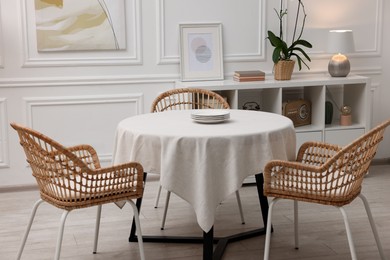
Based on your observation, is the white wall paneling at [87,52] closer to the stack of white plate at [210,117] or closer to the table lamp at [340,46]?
the table lamp at [340,46]

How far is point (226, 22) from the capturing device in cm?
488

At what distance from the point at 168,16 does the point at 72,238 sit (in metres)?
1.93

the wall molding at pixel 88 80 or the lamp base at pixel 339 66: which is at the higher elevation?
the lamp base at pixel 339 66

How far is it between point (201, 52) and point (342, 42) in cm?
107

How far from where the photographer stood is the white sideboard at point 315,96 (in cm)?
466

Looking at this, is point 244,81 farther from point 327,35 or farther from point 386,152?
point 386,152

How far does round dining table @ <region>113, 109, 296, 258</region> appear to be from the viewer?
2850mm

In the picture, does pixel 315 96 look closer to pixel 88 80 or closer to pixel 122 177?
pixel 88 80

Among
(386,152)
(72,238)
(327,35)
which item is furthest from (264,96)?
(72,238)

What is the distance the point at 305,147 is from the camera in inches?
128

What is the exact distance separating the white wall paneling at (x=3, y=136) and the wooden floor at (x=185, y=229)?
0.24m

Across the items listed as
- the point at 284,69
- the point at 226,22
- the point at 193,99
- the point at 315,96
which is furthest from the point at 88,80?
the point at 315,96

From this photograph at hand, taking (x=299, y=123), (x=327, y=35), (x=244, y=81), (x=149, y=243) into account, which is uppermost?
(x=327, y=35)

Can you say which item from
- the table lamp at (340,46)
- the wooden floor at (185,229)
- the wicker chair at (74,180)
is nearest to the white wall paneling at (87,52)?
the wooden floor at (185,229)
